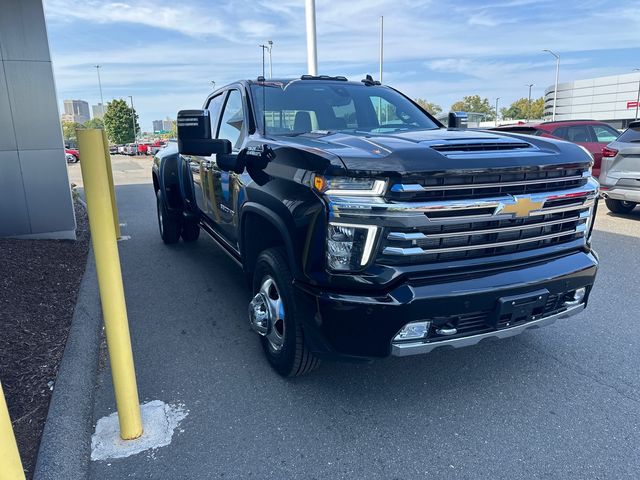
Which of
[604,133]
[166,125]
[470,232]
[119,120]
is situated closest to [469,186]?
[470,232]

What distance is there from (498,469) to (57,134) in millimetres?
6356

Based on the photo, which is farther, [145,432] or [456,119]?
[456,119]

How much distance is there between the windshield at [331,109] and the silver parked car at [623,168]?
197 inches

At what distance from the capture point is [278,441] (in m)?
2.60

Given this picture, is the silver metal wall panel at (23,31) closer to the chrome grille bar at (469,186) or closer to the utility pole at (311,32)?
the chrome grille bar at (469,186)

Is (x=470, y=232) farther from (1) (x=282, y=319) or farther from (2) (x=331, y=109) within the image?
(2) (x=331, y=109)

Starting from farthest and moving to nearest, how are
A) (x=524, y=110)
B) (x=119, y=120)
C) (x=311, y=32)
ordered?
(x=524, y=110), (x=119, y=120), (x=311, y=32)

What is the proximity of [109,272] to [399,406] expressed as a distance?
5.87ft

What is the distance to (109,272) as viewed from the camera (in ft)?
7.88

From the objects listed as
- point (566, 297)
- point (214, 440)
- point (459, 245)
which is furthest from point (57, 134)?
point (566, 297)

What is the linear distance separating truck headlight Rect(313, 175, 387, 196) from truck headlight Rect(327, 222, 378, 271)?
16 centimetres

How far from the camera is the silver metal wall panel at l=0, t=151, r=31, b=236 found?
616 centimetres

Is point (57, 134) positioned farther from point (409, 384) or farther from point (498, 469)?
point (498, 469)

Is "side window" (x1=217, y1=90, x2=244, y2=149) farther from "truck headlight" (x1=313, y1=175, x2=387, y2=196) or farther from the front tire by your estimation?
"truck headlight" (x1=313, y1=175, x2=387, y2=196)
